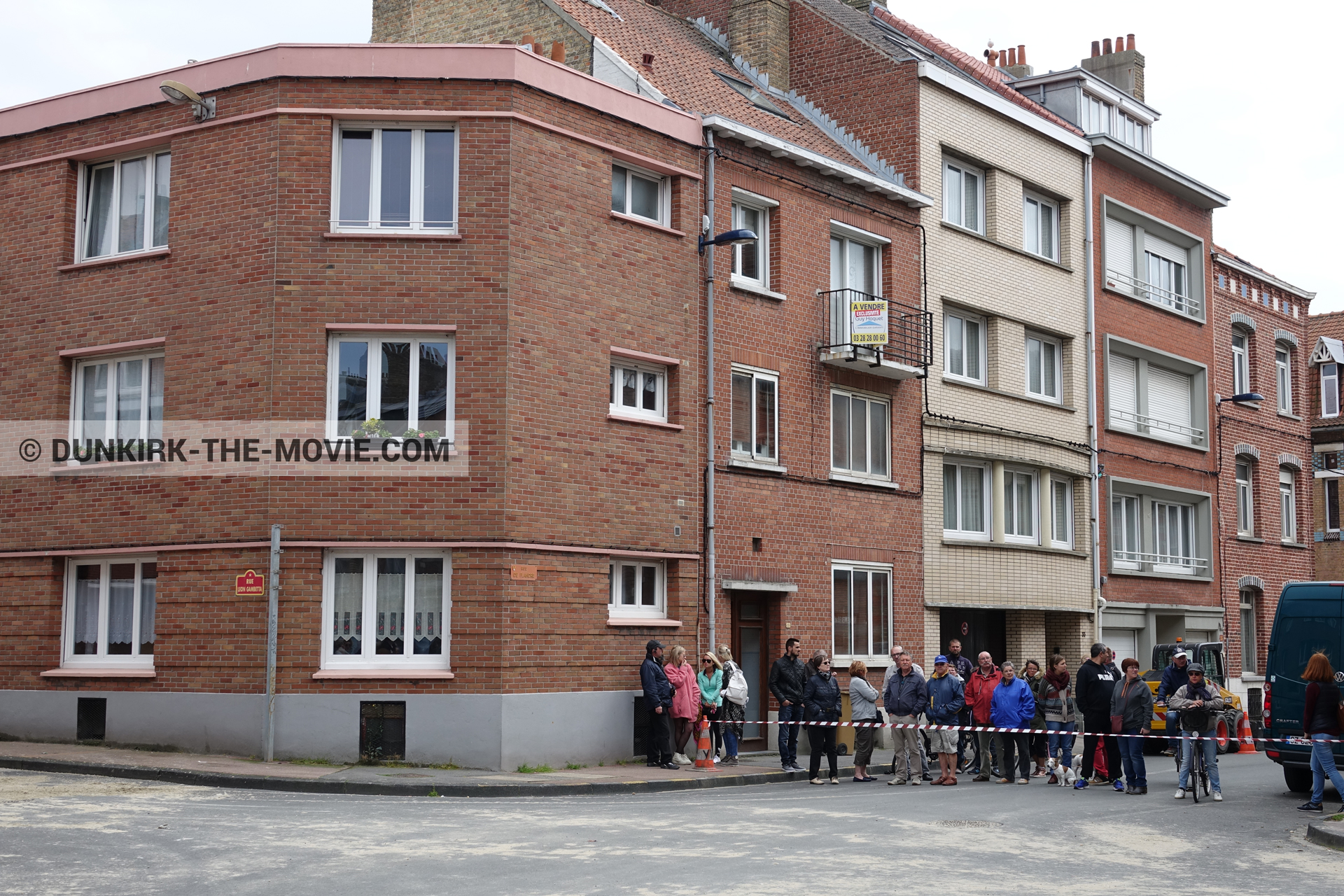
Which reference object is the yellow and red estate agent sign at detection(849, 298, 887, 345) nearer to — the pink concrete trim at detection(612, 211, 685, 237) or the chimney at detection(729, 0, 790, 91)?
the pink concrete trim at detection(612, 211, 685, 237)

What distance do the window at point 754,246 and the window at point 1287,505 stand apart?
2109cm

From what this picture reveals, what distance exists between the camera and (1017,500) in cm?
2825

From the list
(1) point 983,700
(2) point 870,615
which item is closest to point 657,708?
(1) point 983,700

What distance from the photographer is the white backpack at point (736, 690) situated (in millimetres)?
19422

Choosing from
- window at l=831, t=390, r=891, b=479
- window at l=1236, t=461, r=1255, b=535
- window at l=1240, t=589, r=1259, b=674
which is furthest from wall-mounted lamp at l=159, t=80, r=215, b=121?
window at l=1240, t=589, r=1259, b=674

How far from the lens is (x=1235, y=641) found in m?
34.8

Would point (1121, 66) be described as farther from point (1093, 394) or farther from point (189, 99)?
point (189, 99)

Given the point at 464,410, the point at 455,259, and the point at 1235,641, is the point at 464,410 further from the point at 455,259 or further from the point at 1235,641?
the point at 1235,641

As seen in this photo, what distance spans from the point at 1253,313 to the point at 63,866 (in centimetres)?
3421

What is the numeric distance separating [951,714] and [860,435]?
7.13 metres

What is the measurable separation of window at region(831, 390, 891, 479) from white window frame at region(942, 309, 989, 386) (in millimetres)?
2464

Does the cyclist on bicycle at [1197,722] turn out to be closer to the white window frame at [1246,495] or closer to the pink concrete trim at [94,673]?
the pink concrete trim at [94,673]

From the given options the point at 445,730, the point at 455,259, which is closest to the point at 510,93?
the point at 455,259

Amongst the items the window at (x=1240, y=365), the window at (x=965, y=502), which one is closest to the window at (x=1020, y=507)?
the window at (x=965, y=502)
